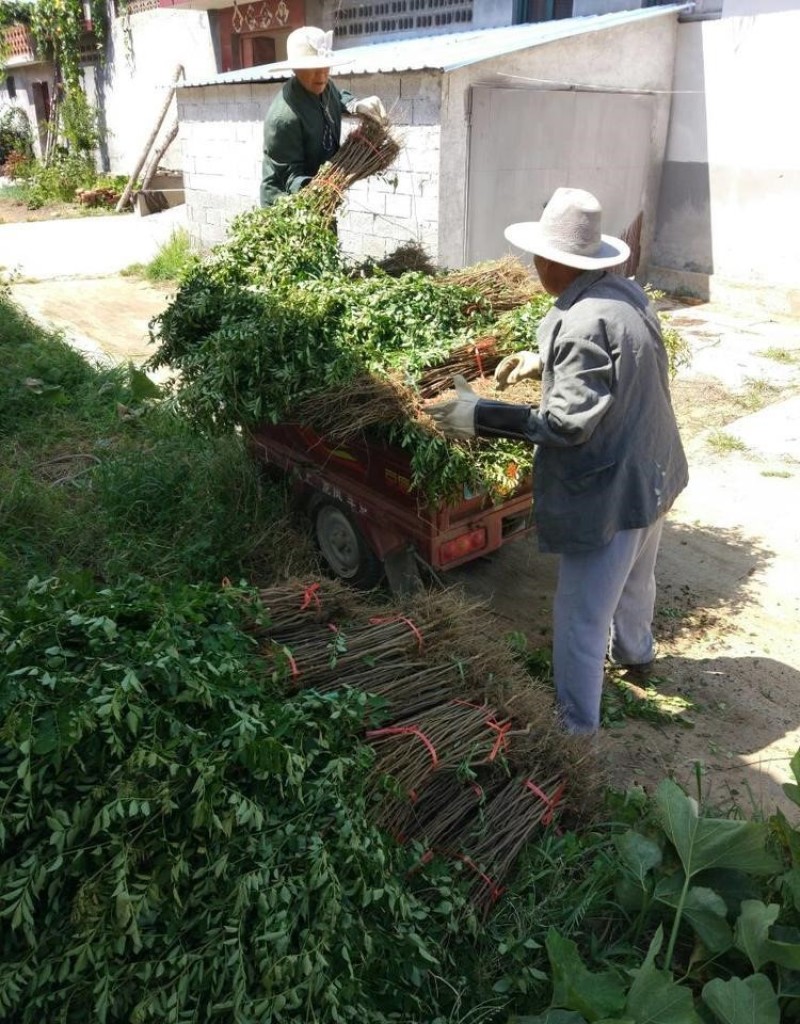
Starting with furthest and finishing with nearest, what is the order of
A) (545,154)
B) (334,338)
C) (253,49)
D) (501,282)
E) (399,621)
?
(253,49), (545,154), (501,282), (334,338), (399,621)

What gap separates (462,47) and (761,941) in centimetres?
937

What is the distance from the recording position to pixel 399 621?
2986mm

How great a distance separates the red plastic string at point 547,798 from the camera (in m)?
2.67

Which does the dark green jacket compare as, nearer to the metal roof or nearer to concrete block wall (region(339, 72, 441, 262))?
concrete block wall (region(339, 72, 441, 262))

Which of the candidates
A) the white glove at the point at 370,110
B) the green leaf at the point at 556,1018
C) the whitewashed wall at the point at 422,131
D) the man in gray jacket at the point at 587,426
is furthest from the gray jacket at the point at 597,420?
the whitewashed wall at the point at 422,131

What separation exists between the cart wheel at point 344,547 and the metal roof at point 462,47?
16.0 feet

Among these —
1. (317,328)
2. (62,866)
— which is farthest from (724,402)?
(62,866)

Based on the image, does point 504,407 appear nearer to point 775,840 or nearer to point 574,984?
point 775,840

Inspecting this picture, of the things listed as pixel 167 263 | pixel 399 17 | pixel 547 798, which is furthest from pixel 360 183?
pixel 547 798

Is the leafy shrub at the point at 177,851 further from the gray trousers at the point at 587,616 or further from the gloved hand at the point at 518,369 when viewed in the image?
the gloved hand at the point at 518,369

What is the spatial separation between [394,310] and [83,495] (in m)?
2.35

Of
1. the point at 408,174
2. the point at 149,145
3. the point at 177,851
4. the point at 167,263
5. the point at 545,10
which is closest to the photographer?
the point at 177,851

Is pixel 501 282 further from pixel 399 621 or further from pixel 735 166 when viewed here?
pixel 735 166

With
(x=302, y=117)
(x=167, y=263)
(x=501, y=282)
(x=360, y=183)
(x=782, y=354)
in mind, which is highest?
(x=302, y=117)
